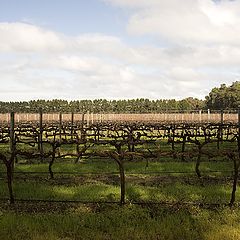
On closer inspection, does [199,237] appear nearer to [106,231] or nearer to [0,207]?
[106,231]

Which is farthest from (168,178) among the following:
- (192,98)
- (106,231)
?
(192,98)

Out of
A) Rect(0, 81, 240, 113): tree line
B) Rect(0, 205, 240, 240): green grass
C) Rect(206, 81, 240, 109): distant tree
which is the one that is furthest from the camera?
Rect(206, 81, 240, 109): distant tree

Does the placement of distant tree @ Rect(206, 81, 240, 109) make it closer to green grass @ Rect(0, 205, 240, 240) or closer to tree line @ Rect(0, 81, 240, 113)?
tree line @ Rect(0, 81, 240, 113)

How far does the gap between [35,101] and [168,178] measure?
82.8m

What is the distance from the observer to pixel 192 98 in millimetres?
124125

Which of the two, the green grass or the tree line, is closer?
the green grass

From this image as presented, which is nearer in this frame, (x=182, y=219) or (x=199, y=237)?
(x=199, y=237)

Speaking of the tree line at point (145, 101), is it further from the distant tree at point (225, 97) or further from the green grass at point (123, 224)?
the green grass at point (123, 224)

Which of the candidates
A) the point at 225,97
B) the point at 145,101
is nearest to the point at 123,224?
the point at 225,97

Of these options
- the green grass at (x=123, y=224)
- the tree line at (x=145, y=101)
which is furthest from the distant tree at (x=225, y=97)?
the green grass at (x=123, y=224)

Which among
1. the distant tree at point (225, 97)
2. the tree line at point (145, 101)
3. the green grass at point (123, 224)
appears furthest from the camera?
the distant tree at point (225, 97)

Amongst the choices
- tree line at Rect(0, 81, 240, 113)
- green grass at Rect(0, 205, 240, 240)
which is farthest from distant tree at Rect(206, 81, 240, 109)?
green grass at Rect(0, 205, 240, 240)

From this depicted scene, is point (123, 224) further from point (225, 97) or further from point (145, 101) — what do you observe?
point (145, 101)

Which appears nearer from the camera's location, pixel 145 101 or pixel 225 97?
pixel 225 97
